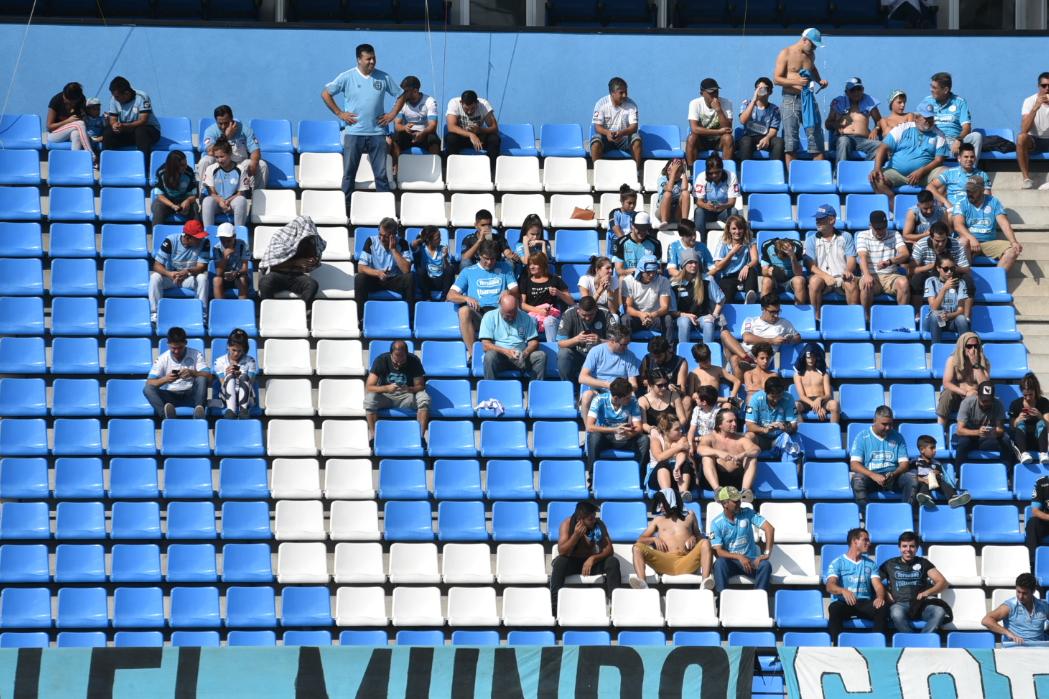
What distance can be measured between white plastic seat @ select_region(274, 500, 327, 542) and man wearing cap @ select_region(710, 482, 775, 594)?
3122 millimetres

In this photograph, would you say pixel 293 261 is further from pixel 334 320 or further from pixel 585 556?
pixel 585 556

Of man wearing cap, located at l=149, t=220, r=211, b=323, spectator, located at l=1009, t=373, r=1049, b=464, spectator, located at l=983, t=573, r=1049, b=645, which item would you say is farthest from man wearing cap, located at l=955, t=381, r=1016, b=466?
man wearing cap, located at l=149, t=220, r=211, b=323

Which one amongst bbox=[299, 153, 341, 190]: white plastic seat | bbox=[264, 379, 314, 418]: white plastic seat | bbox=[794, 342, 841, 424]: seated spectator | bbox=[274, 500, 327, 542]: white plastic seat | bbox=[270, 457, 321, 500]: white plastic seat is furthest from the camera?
bbox=[299, 153, 341, 190]: white plastic seat

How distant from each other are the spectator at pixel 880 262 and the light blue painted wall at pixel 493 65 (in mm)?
2721

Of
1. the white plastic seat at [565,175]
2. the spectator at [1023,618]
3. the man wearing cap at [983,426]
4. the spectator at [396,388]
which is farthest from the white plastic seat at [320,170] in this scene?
the spectator at [1023,618]

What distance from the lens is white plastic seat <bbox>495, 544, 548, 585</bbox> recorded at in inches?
551

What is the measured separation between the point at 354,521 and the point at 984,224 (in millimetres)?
6986

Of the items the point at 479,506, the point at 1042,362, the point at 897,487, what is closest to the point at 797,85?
the point at 1042,362

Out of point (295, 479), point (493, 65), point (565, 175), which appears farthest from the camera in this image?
point (493, 65)

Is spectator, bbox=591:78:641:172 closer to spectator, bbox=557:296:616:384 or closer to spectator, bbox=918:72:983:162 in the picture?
spectator, bbox=557:296:616:384

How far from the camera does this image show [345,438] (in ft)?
48.8

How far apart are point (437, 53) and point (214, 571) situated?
23.0ft

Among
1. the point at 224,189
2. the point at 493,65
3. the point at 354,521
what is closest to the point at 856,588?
the point at 354,521

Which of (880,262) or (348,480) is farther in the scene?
(880,262)
